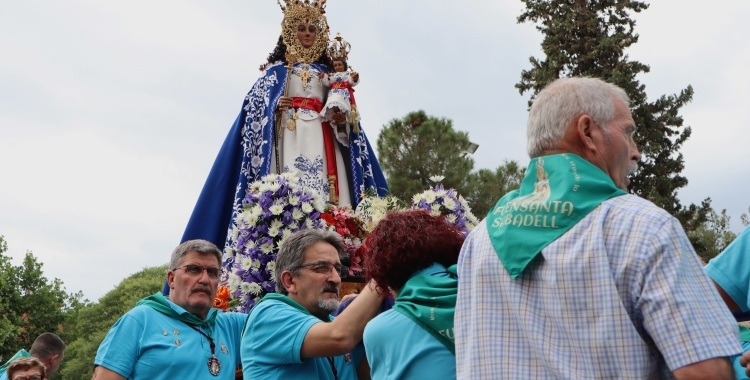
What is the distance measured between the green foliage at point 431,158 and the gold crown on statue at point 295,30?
38.0ft

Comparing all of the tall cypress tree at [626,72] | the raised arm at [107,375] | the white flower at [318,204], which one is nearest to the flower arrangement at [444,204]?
the white flower at [318,204]

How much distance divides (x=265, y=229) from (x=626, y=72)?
43.6 feet

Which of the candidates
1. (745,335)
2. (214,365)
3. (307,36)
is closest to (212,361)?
(214,365)

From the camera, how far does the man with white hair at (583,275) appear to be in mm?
2240

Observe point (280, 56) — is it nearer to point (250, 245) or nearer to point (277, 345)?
point (250, 245)

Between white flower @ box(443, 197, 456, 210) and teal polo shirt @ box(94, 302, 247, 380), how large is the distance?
1.99 m

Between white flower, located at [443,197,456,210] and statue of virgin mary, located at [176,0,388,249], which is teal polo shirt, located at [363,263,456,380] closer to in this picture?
white flower, located at [443,197,456,210]


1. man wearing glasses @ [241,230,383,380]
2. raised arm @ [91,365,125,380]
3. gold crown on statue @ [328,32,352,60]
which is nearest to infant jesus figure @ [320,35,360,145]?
gold crown on statue @ [328,32,352,60]

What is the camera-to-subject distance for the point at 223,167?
9344mm

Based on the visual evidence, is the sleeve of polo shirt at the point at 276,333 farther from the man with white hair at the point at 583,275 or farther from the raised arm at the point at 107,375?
the man with white hair at the point at 583,275

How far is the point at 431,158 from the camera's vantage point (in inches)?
861

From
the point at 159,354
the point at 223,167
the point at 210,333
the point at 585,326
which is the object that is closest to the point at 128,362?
the point at 159,354

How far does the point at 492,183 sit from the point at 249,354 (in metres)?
18.6

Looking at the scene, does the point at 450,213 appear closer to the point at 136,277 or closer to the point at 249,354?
the point at 249,354
